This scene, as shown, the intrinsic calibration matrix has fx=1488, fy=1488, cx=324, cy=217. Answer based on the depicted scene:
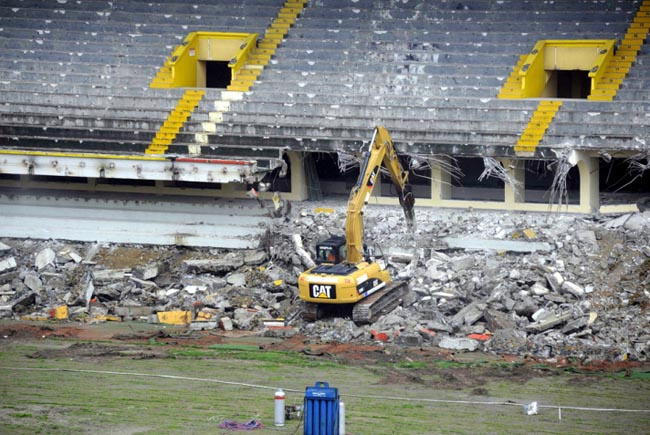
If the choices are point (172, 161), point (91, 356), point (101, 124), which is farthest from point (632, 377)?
point (101, 124)

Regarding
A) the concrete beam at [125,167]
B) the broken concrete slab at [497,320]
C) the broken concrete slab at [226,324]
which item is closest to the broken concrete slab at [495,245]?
the broken concrete slab at [497,320]

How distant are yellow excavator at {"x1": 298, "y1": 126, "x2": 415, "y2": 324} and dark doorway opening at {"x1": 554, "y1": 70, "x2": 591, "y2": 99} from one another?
9.13 metres

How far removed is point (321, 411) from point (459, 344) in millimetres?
7537

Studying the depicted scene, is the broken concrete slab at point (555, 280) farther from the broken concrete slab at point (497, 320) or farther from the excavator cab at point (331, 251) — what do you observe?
the excavator cab at point (331, 251)

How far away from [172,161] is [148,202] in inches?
77.0

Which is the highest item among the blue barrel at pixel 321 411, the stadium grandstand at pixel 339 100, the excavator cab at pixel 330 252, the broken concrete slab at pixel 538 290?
the stadium grandstand at pixel 339 100

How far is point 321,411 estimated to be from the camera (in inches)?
A: 981

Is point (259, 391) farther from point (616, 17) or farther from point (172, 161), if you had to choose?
point (616, 17)

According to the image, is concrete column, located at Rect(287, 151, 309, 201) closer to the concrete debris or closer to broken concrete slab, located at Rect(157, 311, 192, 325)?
the concrete debris

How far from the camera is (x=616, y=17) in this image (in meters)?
41.5

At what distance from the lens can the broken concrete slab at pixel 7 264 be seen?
3812cm

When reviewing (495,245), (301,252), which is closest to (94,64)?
(301,252)

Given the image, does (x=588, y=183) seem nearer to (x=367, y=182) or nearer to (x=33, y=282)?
(x=367, y=182)

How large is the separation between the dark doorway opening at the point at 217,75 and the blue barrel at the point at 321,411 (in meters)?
22.6
